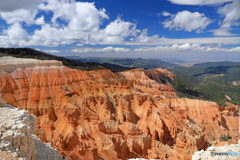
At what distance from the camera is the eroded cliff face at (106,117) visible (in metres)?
30.1

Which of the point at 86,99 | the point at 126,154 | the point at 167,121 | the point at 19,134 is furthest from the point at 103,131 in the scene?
the point at 19,134

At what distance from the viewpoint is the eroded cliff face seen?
1187 inches

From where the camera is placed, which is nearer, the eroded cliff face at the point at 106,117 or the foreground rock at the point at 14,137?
the foreground rock at the point at 14,137

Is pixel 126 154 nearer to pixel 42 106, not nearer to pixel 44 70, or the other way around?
pixel 42 106

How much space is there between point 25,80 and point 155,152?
4347cm

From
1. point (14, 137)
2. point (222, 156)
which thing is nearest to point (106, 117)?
point (222, 156)

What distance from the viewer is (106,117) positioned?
41062 mm

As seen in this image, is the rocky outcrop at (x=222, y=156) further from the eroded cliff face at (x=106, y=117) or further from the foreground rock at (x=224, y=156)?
the eroded cliff face at (x=106, y=117)

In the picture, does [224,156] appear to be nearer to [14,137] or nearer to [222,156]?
[222,156]

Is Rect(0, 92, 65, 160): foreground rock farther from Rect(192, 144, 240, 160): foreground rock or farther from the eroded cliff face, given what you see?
Rect(192, 144, 240, 160): foreground rock

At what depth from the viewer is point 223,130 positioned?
53.4 m

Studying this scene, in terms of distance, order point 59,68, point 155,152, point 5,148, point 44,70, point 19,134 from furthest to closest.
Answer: point 59,68, point 44,70, point 155,152, point 19,134, point 5,148

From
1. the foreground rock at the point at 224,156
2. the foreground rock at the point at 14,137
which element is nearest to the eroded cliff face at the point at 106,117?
the foreground rock at the point at 14,137

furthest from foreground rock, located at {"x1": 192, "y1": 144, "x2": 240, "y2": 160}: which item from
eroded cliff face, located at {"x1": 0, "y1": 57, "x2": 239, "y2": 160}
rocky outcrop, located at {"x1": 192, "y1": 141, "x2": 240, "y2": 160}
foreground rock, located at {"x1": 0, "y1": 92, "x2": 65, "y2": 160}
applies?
eroded cliff face, located at {"x1": 0, "y1": 57, "x2": 239, "y2": 160}
